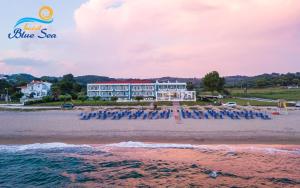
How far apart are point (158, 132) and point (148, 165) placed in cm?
626

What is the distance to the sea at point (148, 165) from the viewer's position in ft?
49.1

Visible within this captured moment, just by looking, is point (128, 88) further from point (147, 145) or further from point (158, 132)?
point (147, 145)

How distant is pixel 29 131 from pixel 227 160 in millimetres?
14982

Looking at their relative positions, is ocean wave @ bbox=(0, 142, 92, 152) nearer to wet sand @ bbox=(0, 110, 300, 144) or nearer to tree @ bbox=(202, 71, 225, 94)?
wet sand @ bbox=(0, 110, 300, 144)

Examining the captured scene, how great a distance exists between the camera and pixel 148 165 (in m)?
17.5

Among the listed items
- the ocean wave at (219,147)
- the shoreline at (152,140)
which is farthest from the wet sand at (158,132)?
the ocean wave at (219,147)

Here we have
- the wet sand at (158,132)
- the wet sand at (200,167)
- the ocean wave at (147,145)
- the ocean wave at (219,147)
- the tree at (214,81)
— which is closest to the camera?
the wet sand at (200,167)

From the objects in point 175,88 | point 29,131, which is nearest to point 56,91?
point 175,88

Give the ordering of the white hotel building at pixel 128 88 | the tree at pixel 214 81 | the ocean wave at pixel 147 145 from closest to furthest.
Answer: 1. the ocean wave at pixel 147 145
2. the white hotel building at pixel 128 88
3. the tree at pixel 214 81

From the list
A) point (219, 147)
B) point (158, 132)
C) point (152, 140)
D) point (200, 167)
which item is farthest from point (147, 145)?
point (200, 167)

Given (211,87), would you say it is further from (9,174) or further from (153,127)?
(9,174)

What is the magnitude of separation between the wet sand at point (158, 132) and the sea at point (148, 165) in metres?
0.99

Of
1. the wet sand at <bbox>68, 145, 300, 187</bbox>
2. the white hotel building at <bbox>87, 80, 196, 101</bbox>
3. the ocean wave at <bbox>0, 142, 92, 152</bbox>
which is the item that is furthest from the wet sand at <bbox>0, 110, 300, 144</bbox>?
the white hotel building at <bbox>87, 80, 196, 101</bbox>

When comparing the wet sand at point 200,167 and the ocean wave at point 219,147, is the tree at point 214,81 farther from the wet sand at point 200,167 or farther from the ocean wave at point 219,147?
the ocean wave at point 219,147
